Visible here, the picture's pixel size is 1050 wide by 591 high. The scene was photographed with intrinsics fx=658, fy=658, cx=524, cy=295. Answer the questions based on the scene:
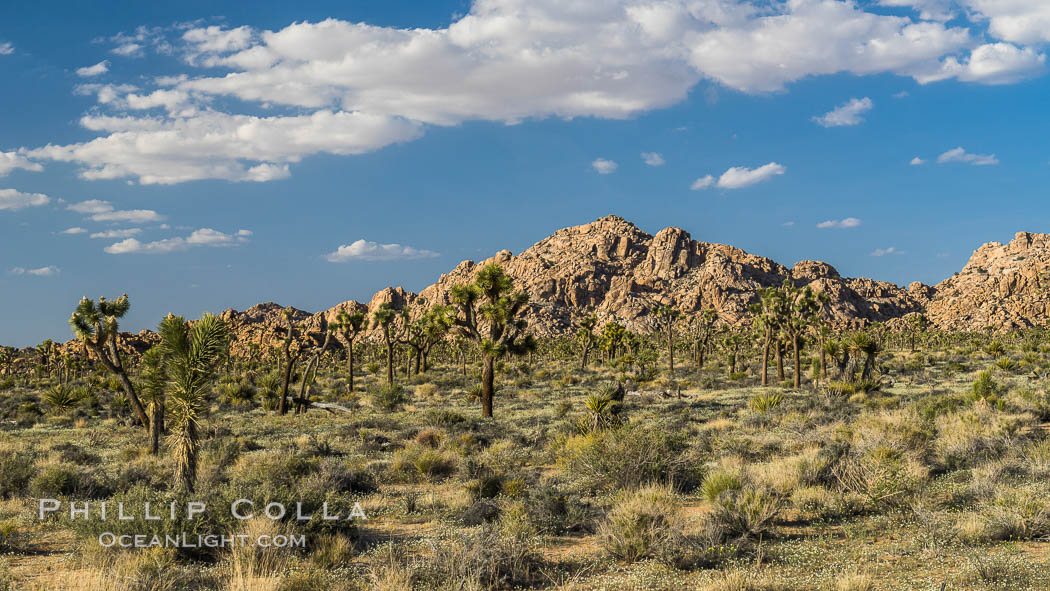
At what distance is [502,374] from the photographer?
160 ft

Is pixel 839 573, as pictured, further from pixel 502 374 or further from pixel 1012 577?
pixel 502 374

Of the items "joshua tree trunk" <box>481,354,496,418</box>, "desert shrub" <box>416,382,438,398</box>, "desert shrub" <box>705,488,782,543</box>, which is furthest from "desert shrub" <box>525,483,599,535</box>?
"desert shrub" <box>416,382,438,398</box>

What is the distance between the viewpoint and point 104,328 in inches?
871

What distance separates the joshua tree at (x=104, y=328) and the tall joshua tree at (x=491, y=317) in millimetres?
11435

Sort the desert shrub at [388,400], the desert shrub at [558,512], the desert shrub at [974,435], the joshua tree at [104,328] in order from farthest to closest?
the desert shrub at [388,400], the joshua tree at [104,328], the desert shrub at [974,435], the desert shrub at [558,512]

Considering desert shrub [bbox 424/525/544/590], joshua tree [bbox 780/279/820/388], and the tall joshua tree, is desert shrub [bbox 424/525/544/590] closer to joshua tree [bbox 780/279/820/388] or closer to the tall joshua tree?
the tall joshua tree

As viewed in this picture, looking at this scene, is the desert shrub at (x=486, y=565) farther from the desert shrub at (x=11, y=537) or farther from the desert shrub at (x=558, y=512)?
the desert shrub at (x=11, y=537)

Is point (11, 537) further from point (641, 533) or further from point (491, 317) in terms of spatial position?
point (491, 317)

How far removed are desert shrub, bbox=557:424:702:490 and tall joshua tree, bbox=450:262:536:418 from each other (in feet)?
40.1

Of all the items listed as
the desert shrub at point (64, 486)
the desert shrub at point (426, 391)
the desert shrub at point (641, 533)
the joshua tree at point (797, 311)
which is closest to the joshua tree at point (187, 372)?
the desert shrub at point (64, 486)

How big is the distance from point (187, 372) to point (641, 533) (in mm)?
7647

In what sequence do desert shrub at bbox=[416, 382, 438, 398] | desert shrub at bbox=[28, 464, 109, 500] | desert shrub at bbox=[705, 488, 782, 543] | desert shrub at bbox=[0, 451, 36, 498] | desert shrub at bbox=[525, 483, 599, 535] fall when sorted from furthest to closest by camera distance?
desert shrub at bbox=[416, 382, 438, 398]
desert shrub at bbox=[0, 451, 36, 498]
desert shrub at bbox=[28, 464, 109, 500]
desert shrub at bbox=[525, 483, 599, 535]
desert shrub at bbox=[705, 488, 782, 543]

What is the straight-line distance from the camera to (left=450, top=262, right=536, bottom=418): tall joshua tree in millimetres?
25578

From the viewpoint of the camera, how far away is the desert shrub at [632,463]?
12250 millimetres
